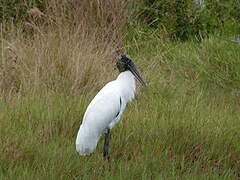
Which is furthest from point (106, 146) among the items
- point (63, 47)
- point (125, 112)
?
point (63, 47)

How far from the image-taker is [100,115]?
4309 mm

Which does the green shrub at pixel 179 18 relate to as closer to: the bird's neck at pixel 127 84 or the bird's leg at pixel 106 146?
the bird's neck at pixel 127 84

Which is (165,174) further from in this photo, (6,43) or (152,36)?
(152,36)

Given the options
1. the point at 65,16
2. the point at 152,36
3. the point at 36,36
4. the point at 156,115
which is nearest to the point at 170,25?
the point at 152,36

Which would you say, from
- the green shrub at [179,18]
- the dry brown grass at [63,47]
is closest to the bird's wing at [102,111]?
the dry brown grass at [63,47]

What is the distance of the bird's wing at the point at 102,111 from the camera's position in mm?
4285

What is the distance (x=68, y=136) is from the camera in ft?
15.5

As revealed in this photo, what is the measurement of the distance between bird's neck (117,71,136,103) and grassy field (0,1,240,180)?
319mm

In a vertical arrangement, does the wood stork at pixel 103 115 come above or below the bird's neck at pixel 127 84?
below

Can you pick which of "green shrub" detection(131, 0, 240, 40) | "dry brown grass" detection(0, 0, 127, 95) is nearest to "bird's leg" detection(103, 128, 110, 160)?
"dry brown grass" detection(0, 0, 127, 95)

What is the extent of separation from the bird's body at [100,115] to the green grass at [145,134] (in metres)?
0.11

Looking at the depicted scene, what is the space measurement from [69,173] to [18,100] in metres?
1.39

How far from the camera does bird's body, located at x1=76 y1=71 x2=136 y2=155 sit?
166 inches

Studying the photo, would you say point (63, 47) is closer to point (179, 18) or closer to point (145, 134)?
point (145, 134)
